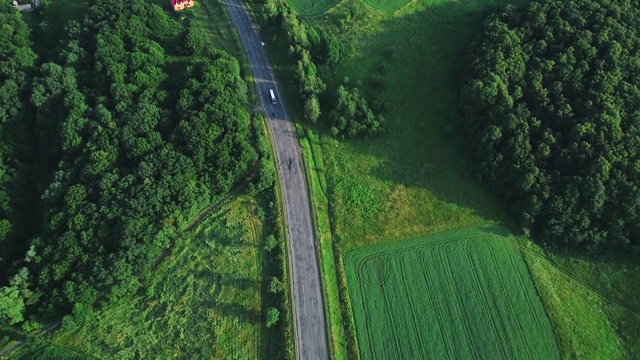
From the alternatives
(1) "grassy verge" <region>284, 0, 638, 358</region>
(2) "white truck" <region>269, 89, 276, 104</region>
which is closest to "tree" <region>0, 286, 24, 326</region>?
(1) "grassy verge" <region>284, 0, 638, 358</region>

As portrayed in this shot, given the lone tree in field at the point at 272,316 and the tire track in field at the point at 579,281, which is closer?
the lone tree in field at the point at 272,316

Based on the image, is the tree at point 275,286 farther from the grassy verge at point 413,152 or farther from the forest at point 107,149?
the forest at point 107,149

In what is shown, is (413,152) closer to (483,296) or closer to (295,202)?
(295,202)

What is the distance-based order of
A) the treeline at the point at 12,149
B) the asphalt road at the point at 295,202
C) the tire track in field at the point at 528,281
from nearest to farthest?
the treeline at the point at 12,149
the tire track in field at the point at 528,281
the asphalt road at the point at 295,202

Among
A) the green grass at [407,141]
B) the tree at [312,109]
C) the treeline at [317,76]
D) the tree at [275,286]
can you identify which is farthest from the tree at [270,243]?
the tree at [312,109]

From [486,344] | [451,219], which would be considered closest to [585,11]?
[451,219]

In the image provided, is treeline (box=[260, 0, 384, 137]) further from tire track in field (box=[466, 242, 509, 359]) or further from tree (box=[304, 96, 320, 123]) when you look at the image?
tire track in field (box=[466, 242, 509, 359])

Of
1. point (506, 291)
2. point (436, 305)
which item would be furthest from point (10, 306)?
point (506, 291)
